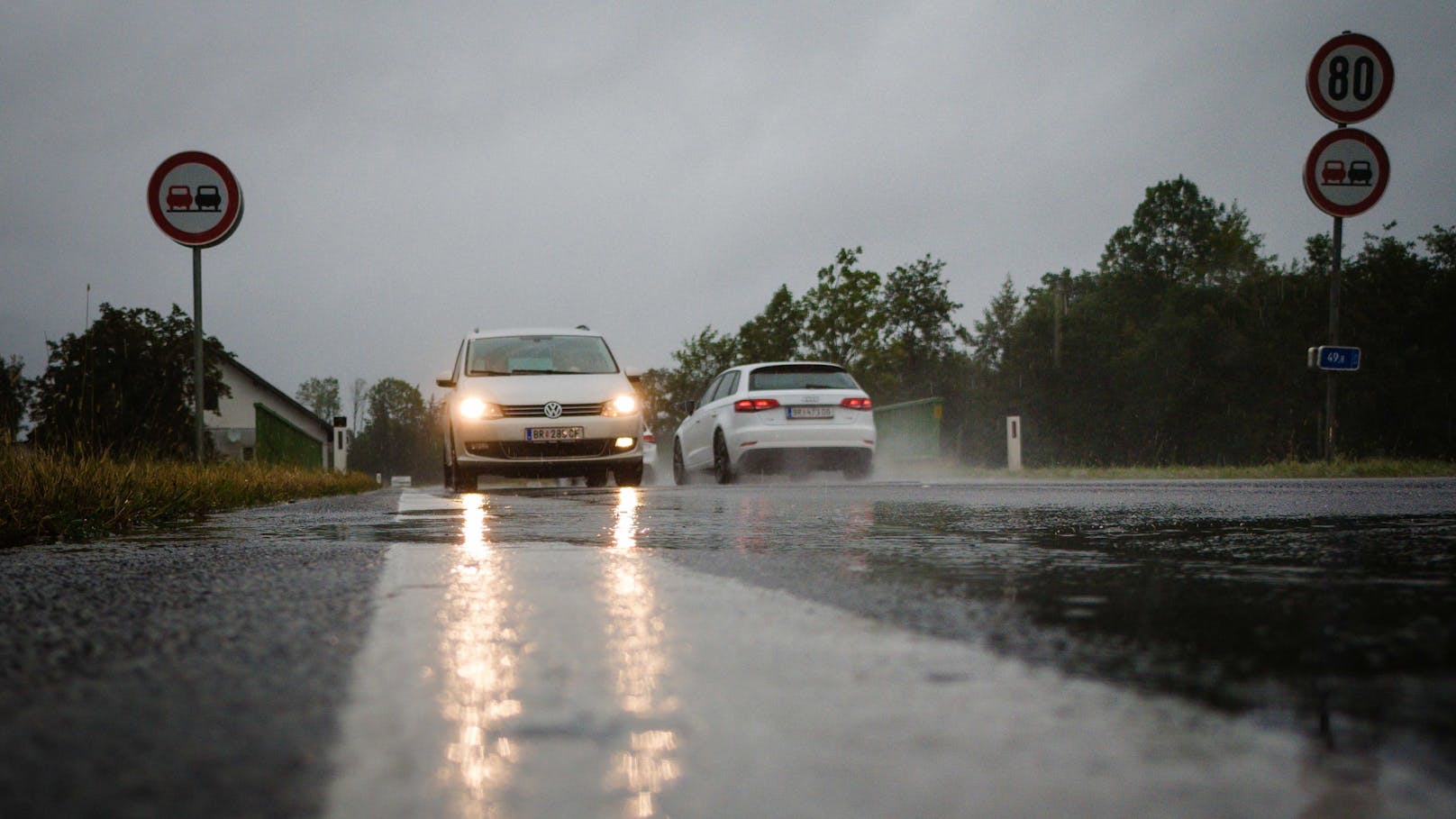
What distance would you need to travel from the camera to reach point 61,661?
6.40 ft

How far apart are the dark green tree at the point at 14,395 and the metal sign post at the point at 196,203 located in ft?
6.90

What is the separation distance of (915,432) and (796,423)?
8.01 meters

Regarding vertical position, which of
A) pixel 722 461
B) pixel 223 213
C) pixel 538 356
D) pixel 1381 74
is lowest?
pixel 722 461

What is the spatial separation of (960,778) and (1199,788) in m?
0.23

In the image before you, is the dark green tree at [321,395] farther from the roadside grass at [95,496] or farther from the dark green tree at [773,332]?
the roadside grass at [95,496]

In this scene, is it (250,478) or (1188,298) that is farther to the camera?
(1188,298)

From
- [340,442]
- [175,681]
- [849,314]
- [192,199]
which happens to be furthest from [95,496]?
[849,314]

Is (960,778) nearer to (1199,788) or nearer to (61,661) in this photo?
(1199,788)

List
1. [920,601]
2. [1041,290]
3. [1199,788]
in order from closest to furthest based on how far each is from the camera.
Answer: [1199,788]
[920,601]
[1041,290]

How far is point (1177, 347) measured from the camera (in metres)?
65.9

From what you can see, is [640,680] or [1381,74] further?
[1381,74]

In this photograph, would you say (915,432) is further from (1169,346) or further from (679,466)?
(1169,346)

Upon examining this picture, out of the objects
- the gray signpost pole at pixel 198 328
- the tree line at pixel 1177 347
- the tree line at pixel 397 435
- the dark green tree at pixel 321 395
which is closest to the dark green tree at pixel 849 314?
the tree line at pixel 1177 347

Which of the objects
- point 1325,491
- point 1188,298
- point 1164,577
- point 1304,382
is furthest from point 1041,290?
point 1164,577
